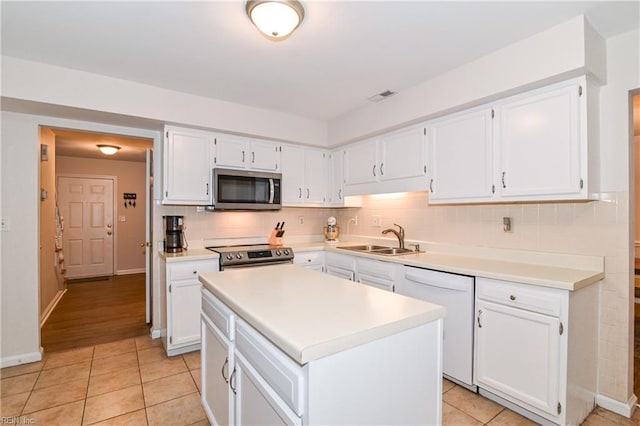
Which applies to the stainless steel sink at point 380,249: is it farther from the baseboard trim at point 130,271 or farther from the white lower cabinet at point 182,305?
the baseboard trim at point 130,271

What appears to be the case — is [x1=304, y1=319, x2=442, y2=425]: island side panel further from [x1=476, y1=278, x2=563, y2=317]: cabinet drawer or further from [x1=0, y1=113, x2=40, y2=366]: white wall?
[x1=0, y1=113, x2=40, y2=366]: white wall

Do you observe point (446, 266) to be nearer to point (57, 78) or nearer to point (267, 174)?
point (267, 174)

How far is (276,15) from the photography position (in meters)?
1.69

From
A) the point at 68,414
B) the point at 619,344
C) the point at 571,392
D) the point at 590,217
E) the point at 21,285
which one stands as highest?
the point at 590,217

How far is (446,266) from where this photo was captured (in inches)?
92.8

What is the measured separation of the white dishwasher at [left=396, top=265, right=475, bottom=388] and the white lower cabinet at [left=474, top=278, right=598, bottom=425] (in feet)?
0.19

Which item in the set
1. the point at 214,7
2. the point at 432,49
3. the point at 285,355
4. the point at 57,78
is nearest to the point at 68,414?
the point at 285,355

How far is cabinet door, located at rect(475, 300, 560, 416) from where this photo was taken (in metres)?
1.83

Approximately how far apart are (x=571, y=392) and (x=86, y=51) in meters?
3.79

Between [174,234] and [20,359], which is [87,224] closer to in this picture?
[20,359]

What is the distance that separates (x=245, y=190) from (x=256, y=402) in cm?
246

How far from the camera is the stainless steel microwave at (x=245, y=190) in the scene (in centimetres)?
327

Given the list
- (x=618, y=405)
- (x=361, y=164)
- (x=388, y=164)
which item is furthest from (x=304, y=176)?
(x=618, y=405)

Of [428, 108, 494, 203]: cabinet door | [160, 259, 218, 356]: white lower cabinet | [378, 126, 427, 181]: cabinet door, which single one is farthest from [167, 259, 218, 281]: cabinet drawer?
[428, 108, 494, 203]: cabinet door
